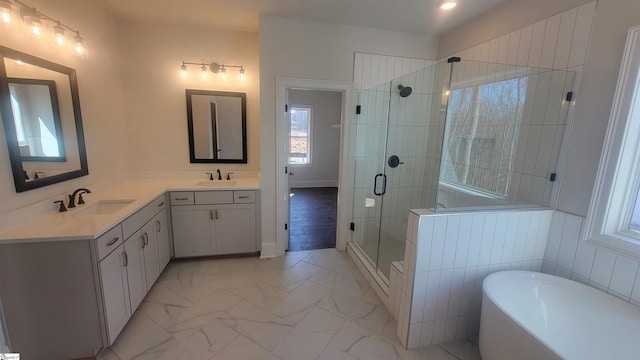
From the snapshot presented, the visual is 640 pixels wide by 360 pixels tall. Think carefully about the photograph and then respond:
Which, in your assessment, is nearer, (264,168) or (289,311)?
(289,311)

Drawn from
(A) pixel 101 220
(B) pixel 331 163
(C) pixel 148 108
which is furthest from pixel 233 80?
(B) pixel 331 163

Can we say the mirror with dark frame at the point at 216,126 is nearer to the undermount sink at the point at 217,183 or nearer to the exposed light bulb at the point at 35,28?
the undermount sink at the point at 217,183

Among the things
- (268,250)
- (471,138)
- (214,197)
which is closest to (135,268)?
(214,197)

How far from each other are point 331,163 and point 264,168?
4.55 metres

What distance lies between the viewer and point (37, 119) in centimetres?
195

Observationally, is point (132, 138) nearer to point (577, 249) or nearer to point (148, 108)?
point (148, 108)

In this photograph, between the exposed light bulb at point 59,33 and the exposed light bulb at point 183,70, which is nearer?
the exposed light bulb at point 59,33

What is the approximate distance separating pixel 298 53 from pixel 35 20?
80.8 inches

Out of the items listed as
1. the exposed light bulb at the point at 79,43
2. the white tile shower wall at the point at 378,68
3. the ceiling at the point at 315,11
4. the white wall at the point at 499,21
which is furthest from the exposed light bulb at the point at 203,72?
the white wall at the point at 499,21

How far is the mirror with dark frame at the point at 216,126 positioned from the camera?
331 centimetres

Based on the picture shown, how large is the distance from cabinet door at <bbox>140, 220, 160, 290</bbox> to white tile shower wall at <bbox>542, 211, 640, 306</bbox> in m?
3.26

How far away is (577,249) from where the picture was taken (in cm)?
189

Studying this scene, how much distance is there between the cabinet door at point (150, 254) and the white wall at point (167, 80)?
1.14m

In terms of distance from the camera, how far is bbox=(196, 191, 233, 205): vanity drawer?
2.94m
